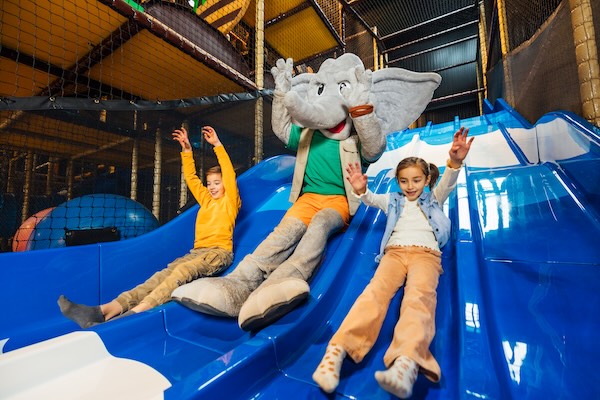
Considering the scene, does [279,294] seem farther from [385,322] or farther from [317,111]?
[317,111]

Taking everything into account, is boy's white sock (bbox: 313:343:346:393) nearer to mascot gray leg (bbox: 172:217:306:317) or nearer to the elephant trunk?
mascot gray leg (bbox: 172:217:306:317)

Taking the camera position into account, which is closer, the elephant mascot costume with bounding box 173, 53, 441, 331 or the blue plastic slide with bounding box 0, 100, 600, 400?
the blue plastic slide with bounding box 0, 100, 600, 400

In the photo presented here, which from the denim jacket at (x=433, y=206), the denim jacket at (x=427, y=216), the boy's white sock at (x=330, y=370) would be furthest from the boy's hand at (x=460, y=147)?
the boy's white sock at (x=330, y=370)

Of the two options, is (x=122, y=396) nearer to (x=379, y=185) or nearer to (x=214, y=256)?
(x=214, y=256)

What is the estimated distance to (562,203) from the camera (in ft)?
3.38

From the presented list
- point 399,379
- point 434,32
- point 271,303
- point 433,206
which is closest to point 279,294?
point 271,303

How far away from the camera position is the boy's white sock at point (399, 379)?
0.50m

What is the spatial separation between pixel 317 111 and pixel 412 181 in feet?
1.51

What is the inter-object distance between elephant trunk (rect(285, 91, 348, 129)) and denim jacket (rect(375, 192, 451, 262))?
1.36 ft

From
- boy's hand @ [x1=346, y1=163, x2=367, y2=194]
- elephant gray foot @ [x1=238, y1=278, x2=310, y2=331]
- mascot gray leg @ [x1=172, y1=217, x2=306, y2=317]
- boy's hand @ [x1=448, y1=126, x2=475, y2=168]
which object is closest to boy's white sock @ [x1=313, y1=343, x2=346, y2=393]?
elephant gray foot @ [x1=238, y1=278, x2=310, y2=331]

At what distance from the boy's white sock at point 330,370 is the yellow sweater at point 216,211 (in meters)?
0.84

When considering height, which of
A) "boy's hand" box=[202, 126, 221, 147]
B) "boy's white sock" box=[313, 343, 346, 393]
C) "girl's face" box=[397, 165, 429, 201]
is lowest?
"boy's white sock" box=[313, 343, 346, 393]

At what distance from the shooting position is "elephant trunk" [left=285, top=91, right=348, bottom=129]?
1.07 metres

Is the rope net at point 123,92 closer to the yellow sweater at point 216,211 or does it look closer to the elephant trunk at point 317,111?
the yellow sweater at point 216,211
